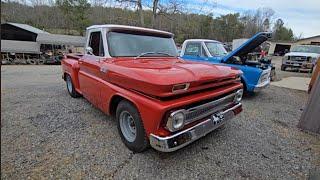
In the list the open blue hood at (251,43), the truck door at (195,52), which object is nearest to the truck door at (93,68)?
the truck door at (195,52)

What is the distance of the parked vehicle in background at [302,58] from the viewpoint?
14.8 meters

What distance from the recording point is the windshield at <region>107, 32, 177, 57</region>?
3.87 metres

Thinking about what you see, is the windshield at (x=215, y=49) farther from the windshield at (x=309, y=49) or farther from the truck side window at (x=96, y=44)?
the windshield at (x=309, y=49)

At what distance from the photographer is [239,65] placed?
262 inches

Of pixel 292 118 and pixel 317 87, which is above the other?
pixel 317 87

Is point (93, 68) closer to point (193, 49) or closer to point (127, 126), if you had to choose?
point (127, 126)

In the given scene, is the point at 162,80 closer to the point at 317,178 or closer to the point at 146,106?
the point at 146,106

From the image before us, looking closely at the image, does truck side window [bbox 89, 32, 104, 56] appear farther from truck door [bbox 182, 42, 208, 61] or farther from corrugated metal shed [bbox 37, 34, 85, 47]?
corrugated metal shed [bbox 37, 34, 85, 47]

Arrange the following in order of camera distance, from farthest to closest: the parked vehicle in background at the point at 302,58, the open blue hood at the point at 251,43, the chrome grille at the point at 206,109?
the parked vehicle in background at the point at 302,58 < the open blue hood at the point at 251,43 < the chrome grille at the point at 206,109

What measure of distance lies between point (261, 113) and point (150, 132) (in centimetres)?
391

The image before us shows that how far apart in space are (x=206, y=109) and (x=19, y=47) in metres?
23.3

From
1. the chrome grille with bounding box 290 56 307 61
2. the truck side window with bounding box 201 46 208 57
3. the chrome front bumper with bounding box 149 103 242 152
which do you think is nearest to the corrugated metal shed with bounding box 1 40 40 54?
the truck side window with bounding box 201 46 208 57

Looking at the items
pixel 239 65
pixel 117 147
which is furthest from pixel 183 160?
pixel 239 65

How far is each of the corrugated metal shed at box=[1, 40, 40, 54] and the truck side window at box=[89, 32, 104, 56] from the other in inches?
791
